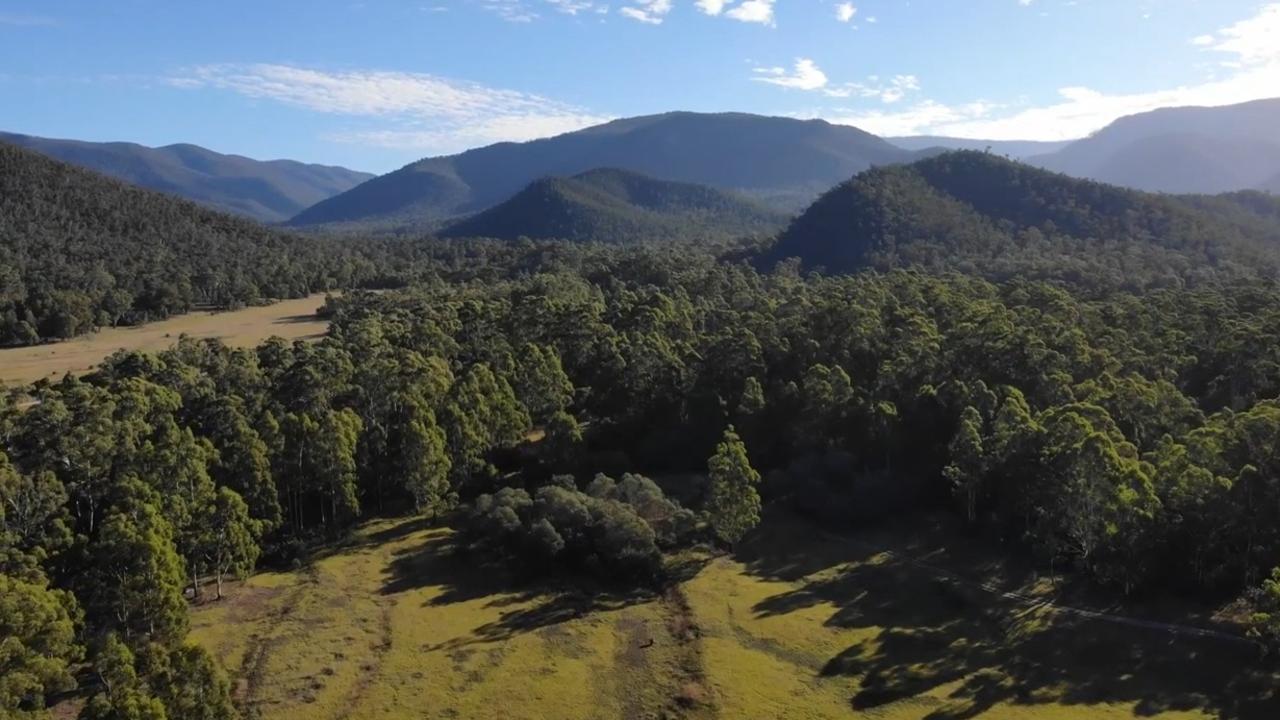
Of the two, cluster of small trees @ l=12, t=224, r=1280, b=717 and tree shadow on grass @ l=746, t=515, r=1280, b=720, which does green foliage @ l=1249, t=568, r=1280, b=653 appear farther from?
tree shadow on grass @ l=746, t=515, r=1280, b=720

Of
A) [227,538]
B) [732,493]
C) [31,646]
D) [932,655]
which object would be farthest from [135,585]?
[932,655]

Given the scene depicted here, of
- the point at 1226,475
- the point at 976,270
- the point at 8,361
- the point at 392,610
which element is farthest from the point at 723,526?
the point at 976,270

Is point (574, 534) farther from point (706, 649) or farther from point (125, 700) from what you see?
point (125, 700)

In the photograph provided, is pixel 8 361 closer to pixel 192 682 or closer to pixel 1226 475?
pixel 192 682

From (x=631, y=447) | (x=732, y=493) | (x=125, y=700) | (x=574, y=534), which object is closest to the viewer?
(x=125, y=700)

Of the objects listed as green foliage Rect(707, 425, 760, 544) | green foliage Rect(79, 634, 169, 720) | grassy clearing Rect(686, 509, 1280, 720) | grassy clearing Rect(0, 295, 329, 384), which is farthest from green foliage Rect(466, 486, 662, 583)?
grassy clearing Rect(0, 295, 329, 384)
